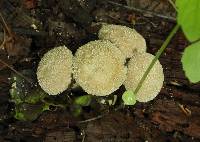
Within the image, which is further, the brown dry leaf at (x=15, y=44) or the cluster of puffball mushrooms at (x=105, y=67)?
the brown dry leaf at (x=15, y=44)

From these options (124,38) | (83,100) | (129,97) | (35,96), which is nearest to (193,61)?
(129,97)

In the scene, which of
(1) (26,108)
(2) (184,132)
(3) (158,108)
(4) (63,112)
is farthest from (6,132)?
(2) (184,132)

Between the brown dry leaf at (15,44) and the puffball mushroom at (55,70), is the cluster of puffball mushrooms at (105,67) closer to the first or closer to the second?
the puffball mushroom at (55,70)

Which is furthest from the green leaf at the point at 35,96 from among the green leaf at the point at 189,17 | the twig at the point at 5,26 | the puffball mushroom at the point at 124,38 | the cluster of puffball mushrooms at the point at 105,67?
the green leaf at the point at 189,17

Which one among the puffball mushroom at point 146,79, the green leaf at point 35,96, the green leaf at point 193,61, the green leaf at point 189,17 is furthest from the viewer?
the green leaf at point 35,96

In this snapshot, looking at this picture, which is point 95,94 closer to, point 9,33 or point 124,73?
point 124,73

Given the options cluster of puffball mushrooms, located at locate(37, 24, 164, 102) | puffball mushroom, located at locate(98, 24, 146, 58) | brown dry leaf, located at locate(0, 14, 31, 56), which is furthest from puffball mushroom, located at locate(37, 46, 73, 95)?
puffball mushroom, located at locate(98, 24, 146, 58)
